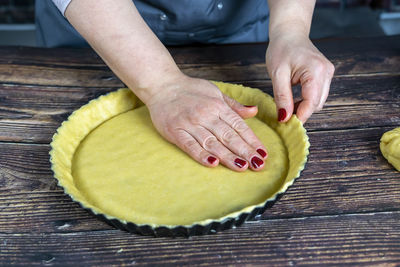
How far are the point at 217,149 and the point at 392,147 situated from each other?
41 cm

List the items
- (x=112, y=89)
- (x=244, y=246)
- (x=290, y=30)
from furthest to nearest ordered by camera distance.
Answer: (x=112, y=89)
(x=290, y=30)
(x=244, y=246)

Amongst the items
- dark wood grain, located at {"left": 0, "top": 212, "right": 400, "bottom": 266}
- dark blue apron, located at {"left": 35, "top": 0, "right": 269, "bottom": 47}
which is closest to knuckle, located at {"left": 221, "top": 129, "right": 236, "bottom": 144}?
dark wood grain, located at {"left": 0, "top": 212, "right": 400, "bottom": 266}

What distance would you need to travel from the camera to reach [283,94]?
112 centimetres

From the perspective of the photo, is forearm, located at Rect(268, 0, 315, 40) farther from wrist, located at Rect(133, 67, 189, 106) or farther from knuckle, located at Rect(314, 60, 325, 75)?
wrist, located at Rect(133, 67, 189, 106)

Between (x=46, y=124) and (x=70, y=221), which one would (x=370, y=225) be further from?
(x=46, y=124)

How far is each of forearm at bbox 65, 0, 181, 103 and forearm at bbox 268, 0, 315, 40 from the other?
0.34 metres

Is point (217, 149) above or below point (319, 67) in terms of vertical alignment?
below

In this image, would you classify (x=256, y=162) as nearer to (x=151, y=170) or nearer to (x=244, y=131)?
(x=244, y=131)

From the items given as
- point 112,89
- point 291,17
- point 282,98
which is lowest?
point 112,89

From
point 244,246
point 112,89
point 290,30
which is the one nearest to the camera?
point 244,246

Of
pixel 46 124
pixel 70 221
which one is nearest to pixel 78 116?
pixel 46 124

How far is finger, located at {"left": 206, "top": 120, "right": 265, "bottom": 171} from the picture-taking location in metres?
1.01

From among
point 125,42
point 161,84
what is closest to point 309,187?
point 161,84

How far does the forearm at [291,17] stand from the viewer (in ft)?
4.07
